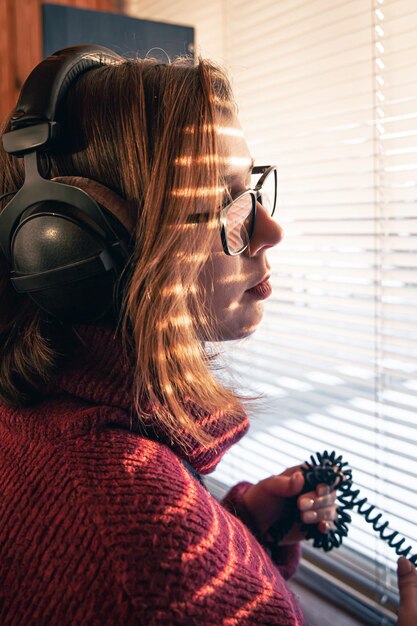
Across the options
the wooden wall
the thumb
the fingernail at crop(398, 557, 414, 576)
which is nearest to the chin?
the thumb

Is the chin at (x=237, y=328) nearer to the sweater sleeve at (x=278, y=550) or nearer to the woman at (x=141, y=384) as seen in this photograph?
the woman at (x=141, y=384)

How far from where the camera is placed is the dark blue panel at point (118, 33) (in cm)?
162

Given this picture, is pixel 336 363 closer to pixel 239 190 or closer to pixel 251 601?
pixel 239 190

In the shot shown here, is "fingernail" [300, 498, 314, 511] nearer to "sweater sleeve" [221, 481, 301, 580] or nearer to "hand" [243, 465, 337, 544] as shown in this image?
"hand" [243, 465, 337, 544]

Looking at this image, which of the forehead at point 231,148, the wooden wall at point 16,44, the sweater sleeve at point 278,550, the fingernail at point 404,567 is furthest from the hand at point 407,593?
the wooden wall at point 16,44

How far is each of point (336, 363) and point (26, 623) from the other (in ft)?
2.82

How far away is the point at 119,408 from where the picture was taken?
2.66 ft

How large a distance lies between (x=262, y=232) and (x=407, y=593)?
2.00 feet

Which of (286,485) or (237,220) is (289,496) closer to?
(286,485)

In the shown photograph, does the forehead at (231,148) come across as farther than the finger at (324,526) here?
No

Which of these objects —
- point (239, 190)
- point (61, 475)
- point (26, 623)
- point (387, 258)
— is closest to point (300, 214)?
point (387, 258)

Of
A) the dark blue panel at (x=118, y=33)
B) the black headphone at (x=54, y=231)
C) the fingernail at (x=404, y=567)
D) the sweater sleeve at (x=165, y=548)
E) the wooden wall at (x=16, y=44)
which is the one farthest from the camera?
the wooden wall at (x=16, y=44)

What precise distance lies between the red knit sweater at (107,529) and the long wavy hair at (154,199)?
0.05 m

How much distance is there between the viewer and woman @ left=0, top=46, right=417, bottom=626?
0.68 metres
